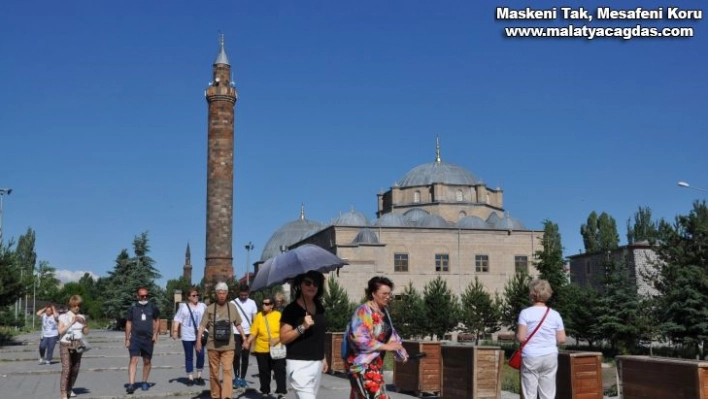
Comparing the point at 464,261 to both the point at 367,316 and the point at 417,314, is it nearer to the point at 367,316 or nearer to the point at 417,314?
the point at 417,314

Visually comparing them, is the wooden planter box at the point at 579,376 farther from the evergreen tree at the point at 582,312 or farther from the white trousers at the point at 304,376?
the evergreen tree at the point at 582,312

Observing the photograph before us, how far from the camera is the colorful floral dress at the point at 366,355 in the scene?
579 centimetres

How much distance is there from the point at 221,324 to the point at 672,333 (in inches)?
688

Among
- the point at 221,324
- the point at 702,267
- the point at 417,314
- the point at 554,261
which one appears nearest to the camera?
the point at 221,324

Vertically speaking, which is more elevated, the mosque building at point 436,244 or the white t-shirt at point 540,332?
the mosque building at point 436,244

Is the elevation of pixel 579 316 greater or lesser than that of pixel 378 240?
lesser

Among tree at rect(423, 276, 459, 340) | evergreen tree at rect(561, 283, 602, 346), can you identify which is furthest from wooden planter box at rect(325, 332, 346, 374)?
tree at rect(423, 276, 459, 340)

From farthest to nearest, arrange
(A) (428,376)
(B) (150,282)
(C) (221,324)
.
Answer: (B) (150,282), (A) (428,376), (C) (221,324)

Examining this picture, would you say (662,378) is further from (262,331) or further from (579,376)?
(262,331)

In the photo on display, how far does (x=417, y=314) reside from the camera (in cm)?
4009

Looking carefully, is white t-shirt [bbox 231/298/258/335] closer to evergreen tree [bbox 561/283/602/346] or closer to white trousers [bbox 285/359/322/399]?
white trousers [bbox 285/359/322/399]

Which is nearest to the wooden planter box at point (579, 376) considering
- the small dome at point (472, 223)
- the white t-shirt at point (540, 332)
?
the white t-shirt at point (540, 332)

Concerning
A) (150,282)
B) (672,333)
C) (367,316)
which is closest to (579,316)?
(672,333)

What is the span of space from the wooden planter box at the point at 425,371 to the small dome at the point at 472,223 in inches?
1636
